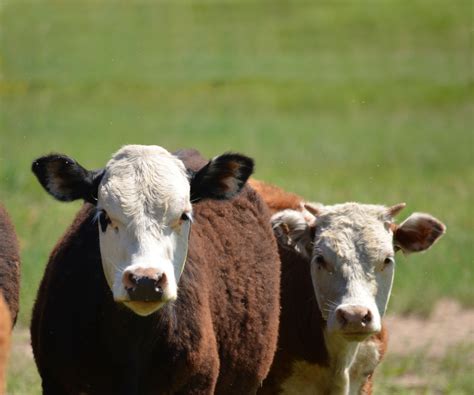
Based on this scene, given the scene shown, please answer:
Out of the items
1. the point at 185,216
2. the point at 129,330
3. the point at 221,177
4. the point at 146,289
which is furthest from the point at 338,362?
the point at 146,289

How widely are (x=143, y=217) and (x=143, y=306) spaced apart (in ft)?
1.86

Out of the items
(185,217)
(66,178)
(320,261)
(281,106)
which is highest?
(66,178)

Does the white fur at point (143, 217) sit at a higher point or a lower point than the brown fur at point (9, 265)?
higher

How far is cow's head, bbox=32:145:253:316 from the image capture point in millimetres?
7430

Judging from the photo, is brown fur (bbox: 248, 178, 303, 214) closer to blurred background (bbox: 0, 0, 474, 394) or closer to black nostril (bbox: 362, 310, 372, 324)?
black nostril (bbox: 362, 310, 372, 324)

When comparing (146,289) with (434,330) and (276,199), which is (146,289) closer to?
(276,199)

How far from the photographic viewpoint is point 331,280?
9.81 metres

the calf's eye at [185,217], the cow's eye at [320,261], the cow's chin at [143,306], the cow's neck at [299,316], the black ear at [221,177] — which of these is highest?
the black ear at [221,177]

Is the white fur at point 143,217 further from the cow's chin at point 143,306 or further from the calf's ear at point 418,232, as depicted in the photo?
the calf's ear at point 418,232

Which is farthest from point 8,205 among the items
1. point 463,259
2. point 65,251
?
point 65,251

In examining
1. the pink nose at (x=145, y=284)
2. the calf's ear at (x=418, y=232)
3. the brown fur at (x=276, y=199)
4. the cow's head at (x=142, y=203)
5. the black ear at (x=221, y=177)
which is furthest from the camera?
the brown fur at (x=276, y=199)

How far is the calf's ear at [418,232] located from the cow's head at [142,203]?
2.19 metres

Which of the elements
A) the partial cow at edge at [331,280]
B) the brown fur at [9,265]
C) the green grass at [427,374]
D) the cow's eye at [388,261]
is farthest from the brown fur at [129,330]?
the green grass at [427,374]

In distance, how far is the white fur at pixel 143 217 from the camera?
7.56 m
